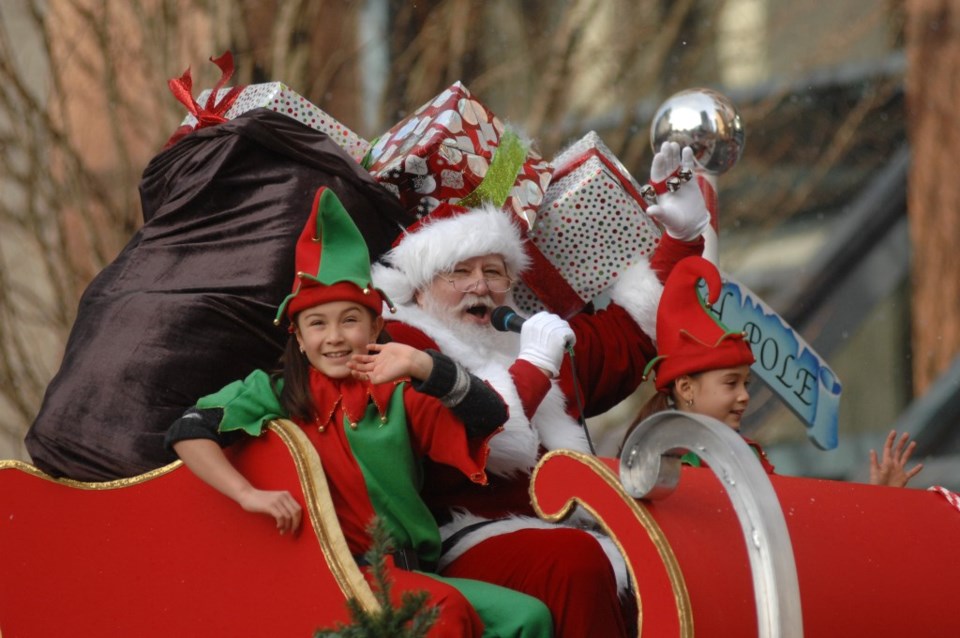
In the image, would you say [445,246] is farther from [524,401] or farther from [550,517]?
[550,517]

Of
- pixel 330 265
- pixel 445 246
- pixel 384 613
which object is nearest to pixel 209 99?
pixel 445 246

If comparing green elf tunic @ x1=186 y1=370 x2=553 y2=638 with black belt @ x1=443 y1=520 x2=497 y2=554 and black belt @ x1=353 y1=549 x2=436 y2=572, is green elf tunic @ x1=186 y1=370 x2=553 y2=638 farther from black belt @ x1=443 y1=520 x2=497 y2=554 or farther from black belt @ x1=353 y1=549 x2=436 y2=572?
black belt @ x1=443 y1=520 x2=497 y2=554

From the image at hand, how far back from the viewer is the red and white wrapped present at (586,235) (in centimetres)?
438

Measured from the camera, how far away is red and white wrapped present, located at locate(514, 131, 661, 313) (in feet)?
14.4

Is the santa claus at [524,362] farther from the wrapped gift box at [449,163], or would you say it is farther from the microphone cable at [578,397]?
the wrapped gift box at [449,163]

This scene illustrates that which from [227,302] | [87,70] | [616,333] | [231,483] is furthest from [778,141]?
[231,483]

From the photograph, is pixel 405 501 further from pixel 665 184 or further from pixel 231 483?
pixel 665 184

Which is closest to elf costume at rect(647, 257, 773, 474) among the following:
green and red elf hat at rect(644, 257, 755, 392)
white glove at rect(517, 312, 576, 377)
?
green and red elf hat at rect(644, 257, 755, 392)

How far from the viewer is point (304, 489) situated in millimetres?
3254

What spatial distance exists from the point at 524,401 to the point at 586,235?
0.81 m

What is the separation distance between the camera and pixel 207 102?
4469 mm

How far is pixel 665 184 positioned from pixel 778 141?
5.67 m

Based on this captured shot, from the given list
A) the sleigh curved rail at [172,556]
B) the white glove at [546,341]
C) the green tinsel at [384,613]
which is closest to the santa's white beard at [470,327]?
the white glove at [546,341]

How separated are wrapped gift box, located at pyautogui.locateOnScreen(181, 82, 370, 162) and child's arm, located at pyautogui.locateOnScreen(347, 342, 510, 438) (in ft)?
4.00
